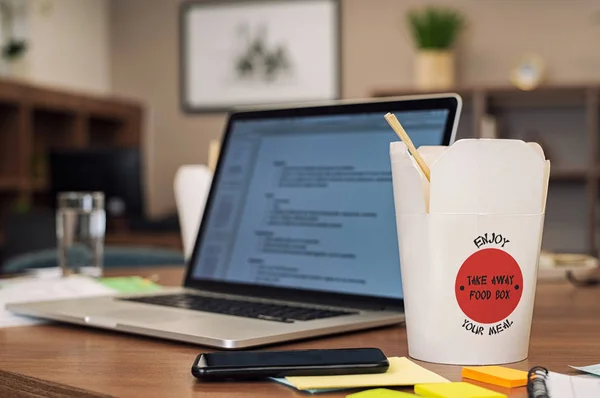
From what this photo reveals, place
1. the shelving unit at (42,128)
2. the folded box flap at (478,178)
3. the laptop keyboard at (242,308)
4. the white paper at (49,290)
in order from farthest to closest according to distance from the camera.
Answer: the shelving unit at (42,128) < the white paper at (49,290) < the laptop keyboard at (242,308) < the folded box flap at (478,178)

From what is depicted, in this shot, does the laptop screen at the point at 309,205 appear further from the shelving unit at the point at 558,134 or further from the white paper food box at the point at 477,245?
the shelving unit at the point at 558,134

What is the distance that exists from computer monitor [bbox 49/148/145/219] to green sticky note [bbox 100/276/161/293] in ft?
8.81

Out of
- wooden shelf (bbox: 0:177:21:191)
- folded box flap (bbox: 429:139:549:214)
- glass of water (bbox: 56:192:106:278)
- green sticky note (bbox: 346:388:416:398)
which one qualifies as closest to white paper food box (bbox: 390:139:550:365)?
folded box flap (bbox: 429:139:549:214)

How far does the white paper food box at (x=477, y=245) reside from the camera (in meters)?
0.68

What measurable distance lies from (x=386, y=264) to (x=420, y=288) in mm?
233

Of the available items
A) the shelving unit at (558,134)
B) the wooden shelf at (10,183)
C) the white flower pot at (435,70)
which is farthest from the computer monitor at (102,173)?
the white flower pot at (435,70)

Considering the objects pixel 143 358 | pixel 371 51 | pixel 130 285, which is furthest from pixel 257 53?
pixel 143 358

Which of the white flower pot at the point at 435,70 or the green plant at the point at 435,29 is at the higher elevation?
the green plant at the point at 435,29

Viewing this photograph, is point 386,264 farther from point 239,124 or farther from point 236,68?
point 236,68

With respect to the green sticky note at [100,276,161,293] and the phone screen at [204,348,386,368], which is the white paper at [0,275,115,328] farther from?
the phone screen at [204,348,386,368]

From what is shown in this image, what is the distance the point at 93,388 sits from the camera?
61cm

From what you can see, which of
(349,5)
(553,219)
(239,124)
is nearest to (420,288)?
(239,124)

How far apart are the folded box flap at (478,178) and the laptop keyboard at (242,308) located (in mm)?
247

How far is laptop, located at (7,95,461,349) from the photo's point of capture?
0.88 m
